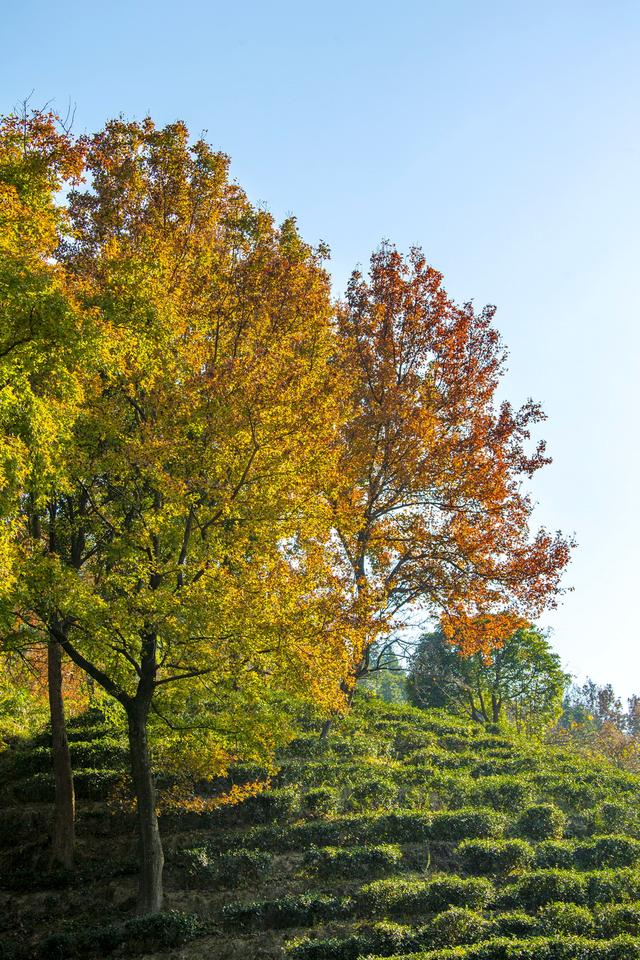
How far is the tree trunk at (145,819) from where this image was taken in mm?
11539

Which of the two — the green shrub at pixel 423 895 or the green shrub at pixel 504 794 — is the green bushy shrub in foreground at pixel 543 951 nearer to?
the green shrub at pixel 423 895

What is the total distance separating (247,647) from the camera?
10883mm

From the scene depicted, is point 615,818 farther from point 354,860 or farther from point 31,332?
point 31,332

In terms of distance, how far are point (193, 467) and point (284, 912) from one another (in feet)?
24.3

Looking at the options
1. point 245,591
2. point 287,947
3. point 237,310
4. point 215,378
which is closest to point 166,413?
Answer: point 215,378

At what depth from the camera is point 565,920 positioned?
1034cm

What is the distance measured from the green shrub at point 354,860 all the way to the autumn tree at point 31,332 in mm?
6634

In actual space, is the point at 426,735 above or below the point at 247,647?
below

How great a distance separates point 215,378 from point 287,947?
8.84m

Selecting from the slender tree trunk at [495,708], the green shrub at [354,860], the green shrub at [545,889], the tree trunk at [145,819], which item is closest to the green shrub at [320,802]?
the green shrub at [354,860]

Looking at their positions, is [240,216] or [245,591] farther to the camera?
[240,216]

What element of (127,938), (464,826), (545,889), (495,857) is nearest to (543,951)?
(545,889)

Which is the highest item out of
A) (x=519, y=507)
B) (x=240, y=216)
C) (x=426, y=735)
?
(x=240, y=216)

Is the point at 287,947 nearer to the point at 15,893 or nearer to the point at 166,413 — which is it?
the point at 15,893
